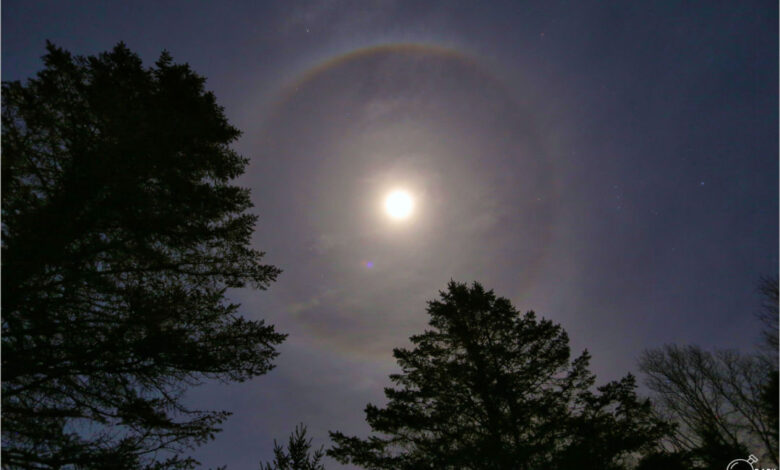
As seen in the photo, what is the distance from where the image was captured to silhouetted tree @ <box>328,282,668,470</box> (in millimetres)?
8531

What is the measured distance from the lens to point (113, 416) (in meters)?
5.08

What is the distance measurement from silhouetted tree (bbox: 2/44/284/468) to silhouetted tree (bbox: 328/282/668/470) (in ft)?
19.6

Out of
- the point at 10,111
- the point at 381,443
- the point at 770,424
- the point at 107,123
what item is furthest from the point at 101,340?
the point at 770,424

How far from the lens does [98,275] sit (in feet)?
16.8

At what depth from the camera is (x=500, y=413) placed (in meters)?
9.66

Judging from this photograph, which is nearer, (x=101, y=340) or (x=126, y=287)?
(x=101, y=340)

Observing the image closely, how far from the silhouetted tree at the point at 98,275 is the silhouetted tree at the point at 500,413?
598 cm

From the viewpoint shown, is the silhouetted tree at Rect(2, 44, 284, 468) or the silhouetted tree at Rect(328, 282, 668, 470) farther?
the silhouetted tree at Rect(328, 282, 668, 470)

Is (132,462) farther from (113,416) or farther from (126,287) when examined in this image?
(126,287)

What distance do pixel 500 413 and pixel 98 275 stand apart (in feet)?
35.6

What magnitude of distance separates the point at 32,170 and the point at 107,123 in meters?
1.42

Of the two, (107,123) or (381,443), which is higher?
(107,123)

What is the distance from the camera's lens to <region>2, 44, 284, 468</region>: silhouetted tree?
4.48 meters

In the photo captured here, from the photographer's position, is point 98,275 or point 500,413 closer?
point 98,275
